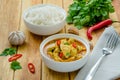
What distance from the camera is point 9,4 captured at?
70.8 inches

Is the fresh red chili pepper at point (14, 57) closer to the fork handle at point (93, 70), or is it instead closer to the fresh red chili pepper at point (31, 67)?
the fresh red chili pepper at point (31, 67)

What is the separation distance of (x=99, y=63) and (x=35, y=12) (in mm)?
443

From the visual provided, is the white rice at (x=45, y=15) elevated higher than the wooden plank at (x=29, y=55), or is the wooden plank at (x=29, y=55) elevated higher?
the white rice at (x=45, y=15)

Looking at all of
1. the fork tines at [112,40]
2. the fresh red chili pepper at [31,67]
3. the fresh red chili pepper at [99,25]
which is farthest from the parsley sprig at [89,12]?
the fresh red chili pepper at [31,67]

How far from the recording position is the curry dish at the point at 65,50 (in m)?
1.27

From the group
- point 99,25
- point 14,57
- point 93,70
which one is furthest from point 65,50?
point 99,25

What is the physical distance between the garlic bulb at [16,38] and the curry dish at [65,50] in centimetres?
15

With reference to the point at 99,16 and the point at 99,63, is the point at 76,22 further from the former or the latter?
the point at 99,63

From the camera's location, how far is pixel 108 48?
1.42 m

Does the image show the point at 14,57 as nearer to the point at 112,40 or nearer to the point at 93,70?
the point at 93,70

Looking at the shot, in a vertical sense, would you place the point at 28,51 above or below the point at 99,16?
below

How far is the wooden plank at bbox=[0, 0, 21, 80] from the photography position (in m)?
1.31

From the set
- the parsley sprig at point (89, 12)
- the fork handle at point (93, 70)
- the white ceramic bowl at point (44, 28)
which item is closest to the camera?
the fork handle at point (93, 70)

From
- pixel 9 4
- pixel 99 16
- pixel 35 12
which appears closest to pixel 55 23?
pixel 35 12
